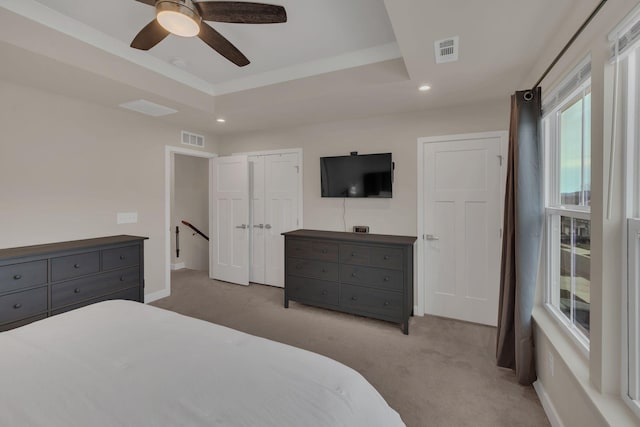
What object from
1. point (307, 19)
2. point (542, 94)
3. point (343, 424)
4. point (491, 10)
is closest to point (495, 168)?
point (542, 94)

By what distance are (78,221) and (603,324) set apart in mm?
4222

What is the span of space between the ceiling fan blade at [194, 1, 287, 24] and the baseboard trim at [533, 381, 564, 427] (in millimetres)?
2774

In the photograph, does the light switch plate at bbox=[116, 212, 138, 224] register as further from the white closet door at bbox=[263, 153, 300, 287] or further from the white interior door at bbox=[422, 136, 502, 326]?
the white interior door at bbox=[422, 136, 502, 326]

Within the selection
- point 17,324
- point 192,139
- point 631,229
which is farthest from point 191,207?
point 631,229

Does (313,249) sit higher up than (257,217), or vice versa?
(257,217)

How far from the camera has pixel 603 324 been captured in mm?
1267

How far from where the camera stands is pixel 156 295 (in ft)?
12.5

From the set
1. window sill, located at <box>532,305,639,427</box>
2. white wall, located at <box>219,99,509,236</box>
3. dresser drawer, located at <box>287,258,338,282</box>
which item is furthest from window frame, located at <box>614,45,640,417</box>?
dresser drawer, located at <box>287,258,338,282</box>

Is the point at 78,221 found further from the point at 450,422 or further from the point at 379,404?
the point at 450,422

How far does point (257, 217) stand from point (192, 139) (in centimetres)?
151

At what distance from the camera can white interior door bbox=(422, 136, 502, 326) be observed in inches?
119

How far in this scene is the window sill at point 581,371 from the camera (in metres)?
1.14

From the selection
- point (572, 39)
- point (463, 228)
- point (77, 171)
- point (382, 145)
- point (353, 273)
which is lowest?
point (353, 273)

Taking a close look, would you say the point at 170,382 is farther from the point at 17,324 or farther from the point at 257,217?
the point at 257,217
